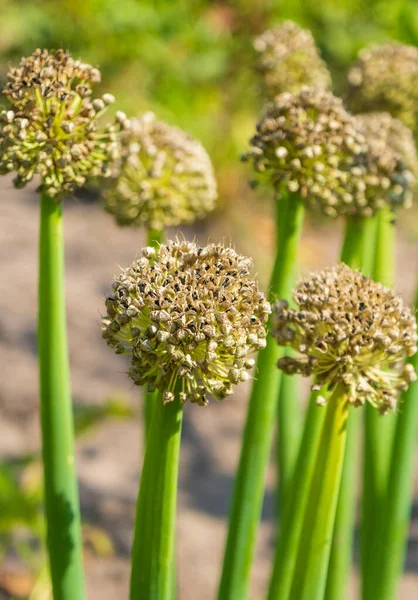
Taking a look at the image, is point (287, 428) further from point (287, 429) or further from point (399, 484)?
point (399, 484)

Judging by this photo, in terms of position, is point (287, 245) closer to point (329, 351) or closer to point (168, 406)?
point (329, 351)

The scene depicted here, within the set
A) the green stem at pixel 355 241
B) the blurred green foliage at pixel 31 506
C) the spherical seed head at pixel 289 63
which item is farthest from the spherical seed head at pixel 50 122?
the blurred green foliage at pixel 31 506

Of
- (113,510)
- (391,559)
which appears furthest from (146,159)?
(113,510)

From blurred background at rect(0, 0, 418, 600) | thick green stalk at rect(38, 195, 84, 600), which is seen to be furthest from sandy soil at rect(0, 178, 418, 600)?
thick green stalk at rect(38, 195, 84, 600)

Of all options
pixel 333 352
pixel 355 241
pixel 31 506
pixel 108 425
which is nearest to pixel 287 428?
pixel 355 241

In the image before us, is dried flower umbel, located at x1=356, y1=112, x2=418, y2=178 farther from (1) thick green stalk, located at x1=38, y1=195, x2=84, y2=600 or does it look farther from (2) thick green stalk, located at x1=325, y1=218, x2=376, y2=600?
(1) thick green stalk, located at x1=38, y1=195, x2=84, y2=600

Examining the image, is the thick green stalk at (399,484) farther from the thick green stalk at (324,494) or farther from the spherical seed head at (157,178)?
the spherical seed head at (157,178)
